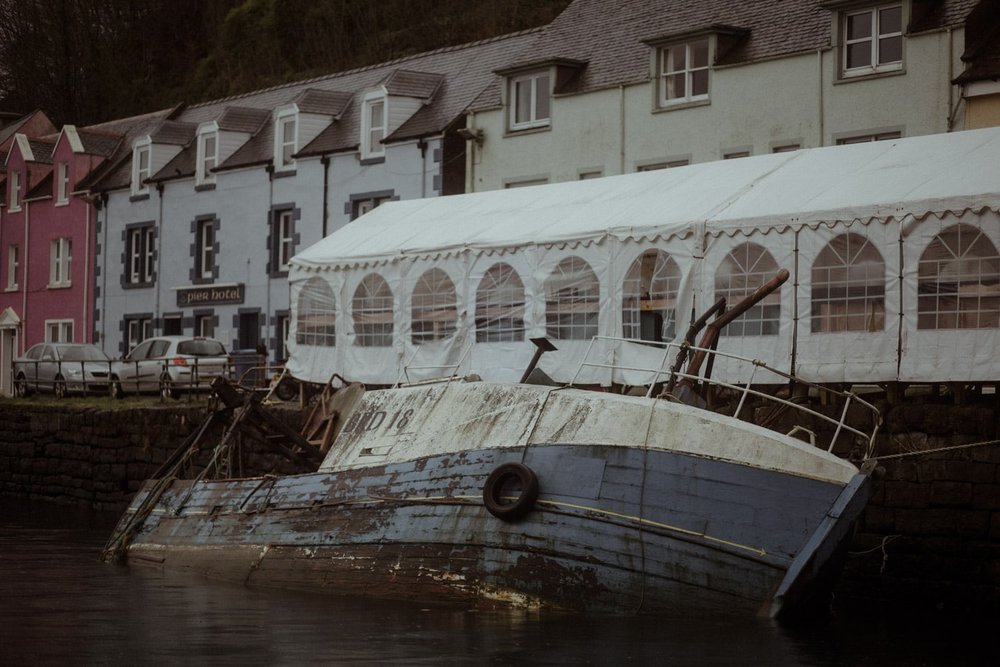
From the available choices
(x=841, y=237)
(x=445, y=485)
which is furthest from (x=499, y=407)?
(x=841, y=237)

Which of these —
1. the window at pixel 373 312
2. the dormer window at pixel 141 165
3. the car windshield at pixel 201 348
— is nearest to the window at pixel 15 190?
the dormer window at pixel 141 165

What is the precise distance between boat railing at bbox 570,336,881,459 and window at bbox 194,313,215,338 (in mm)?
25916

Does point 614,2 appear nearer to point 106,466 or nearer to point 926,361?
point 106,466

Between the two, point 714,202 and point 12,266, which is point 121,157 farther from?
point 714,202

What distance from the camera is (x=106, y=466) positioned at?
33.4m

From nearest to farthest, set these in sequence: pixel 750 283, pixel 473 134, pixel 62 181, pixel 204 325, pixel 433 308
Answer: pixel 750 283, pixel 433 308, pixel 473 134, pixel 204 325, pixel 62 181

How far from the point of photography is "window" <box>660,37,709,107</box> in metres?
32.9

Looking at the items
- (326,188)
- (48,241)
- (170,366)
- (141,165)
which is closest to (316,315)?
(170,366)

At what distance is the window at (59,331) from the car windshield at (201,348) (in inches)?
521

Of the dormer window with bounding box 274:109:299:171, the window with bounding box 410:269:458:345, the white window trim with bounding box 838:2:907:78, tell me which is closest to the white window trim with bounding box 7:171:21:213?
the dormer window with bounding box 274:109:299:171

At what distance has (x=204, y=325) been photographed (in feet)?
150

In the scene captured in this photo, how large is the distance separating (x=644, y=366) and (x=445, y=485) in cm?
488

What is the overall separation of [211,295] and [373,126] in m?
7.86

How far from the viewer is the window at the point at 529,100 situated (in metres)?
36.1
